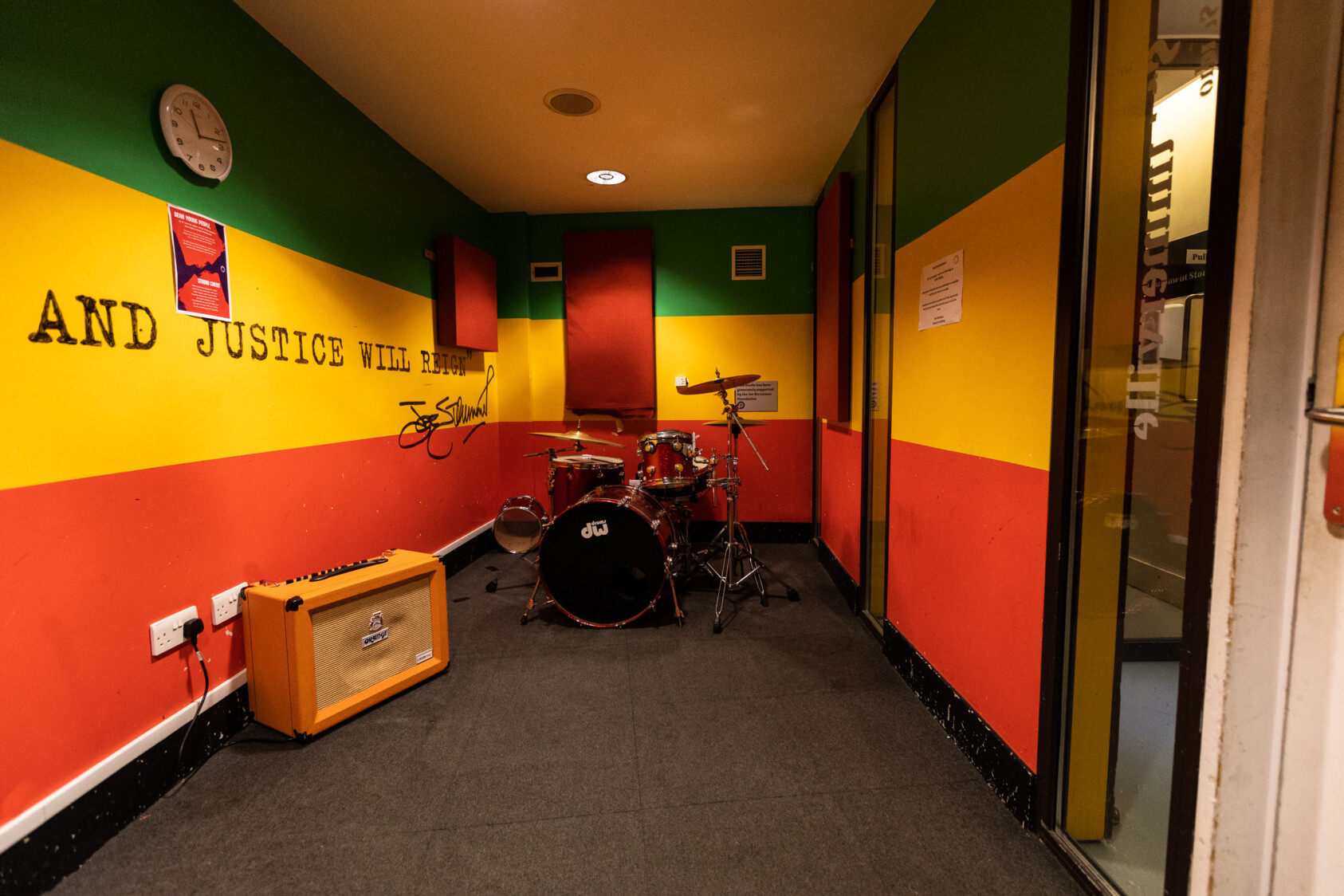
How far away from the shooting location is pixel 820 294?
3.85 meters

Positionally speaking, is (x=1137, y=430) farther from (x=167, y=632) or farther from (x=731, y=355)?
(x=731, y=355)

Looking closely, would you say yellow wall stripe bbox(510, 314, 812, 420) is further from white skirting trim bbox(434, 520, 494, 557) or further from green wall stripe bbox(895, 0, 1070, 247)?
green wall stripe bbox(895, 0, 1070, 247)

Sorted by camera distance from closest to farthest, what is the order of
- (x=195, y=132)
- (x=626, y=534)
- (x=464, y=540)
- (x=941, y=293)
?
(x=195, y=132) < (x=941, y=293) < (x=626, y=534) < (x=464, y=540)

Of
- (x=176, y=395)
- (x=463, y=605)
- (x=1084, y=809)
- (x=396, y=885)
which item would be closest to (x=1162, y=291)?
(x=1084, y=809)

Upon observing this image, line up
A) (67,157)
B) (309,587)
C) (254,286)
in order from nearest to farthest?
(67,157) < (309,587) < (254,286)

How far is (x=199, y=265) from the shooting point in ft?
6.03

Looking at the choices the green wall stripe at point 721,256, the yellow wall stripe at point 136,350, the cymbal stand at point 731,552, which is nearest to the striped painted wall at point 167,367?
the yellow wall stripe at point 136,350

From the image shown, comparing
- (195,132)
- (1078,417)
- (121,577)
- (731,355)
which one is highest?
(195,132)

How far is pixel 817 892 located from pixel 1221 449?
1261mm

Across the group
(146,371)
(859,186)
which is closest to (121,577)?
(146,371)

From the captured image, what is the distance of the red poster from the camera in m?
1.76

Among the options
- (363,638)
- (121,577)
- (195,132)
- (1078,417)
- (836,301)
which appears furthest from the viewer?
(836,301)

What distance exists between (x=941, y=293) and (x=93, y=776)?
295 cm

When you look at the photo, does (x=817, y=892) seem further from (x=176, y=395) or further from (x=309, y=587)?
(x=176, y=395)
